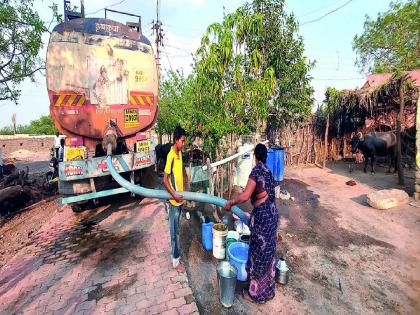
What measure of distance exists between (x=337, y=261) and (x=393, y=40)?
25.5 meters

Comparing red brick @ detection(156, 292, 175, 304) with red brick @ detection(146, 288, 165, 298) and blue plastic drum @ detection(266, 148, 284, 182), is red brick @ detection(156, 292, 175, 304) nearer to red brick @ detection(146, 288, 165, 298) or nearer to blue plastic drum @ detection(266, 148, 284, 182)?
red brick @ detection(146, 288, 165, 298)

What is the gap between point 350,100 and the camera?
11.4 m

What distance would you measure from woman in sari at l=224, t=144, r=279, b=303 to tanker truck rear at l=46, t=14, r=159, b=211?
2969 mm

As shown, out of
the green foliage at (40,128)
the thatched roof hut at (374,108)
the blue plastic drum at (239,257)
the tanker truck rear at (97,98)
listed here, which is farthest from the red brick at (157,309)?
the green foliage at (40,128)

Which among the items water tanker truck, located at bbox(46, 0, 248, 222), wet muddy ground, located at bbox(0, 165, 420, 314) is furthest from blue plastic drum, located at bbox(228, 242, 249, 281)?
water tanker truck, located at bbox(46, 0, 248, 222)

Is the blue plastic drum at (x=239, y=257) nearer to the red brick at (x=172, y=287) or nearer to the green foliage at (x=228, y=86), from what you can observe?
the red brick at (x=172, y=287)

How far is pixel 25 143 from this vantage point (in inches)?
802

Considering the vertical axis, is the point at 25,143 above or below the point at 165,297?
above

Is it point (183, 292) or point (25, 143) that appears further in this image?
point (25, 143)

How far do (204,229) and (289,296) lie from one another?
1.50 meters

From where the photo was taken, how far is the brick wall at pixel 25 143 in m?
19.3

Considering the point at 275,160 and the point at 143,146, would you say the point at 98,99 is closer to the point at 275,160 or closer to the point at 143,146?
the point at 143,146

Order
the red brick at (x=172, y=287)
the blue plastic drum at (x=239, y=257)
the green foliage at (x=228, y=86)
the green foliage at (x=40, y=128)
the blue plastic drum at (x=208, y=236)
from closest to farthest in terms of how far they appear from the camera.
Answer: the red brick at (x=172, y=287) < the blue plastic drum at (x=239, y=257) < the blue plastic drum at (x=208, y=236) < the green foliage at (x=228, y=86) < the green foliage at (x=40, y=128)

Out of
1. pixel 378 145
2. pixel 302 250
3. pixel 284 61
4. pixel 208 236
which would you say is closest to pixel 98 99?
pixel 208 236
